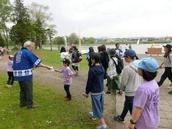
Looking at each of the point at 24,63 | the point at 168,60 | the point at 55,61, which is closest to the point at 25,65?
the point at 24,63

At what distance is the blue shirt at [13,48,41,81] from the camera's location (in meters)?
9.74

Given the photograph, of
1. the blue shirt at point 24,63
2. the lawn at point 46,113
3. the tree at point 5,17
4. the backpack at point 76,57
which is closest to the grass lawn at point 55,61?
the backpack at point 76,57

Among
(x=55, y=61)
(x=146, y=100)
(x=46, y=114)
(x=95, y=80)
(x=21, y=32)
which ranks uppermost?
(x=21, y=32)

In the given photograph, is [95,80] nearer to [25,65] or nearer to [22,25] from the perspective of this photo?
[25,65]

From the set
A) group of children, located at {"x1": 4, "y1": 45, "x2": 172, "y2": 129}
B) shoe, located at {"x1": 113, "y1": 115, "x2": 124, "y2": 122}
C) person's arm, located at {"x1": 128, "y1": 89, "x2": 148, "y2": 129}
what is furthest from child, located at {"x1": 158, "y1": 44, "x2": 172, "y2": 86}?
person's arm, located at {"x1": 128, "y1": 89, "x2": 148, "y2": 129}

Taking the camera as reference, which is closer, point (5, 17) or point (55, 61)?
point (55, 61)

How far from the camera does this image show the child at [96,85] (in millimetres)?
7863

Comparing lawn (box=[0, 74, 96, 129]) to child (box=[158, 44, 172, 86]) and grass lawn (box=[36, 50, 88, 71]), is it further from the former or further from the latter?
grass lawn (box=[36, 50, 88, 71])

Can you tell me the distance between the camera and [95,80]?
793cm

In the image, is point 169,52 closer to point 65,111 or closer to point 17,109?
point 65,111

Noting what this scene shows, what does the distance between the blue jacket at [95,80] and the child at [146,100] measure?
296 cm

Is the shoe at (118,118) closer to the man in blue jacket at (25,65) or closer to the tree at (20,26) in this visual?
the man in blue jacket at (25,65)

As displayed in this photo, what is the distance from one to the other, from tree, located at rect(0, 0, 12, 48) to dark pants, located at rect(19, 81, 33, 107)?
222ft

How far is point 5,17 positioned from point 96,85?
7169cm
